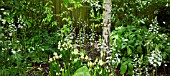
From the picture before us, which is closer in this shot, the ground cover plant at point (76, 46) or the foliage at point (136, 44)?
the ground cover plant at point (76, 46)

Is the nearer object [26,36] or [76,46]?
[76,46]

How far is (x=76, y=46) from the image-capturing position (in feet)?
17.8

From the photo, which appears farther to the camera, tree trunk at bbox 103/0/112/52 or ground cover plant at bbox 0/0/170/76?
tree trunk at bbox 103/0/112/52

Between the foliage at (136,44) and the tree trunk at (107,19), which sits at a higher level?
the tree trunk at (107,19)

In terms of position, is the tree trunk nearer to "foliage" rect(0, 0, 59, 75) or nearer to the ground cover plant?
the ground cover plant

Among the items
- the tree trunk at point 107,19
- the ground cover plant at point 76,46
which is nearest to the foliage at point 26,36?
the ground cover plant at point 76,46

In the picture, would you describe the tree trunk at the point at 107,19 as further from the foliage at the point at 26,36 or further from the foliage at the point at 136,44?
the foliage at the point at 26,36

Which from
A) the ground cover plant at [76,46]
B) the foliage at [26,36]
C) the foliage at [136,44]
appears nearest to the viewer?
the ground cover plant at [76,46]

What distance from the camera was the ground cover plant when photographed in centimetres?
380

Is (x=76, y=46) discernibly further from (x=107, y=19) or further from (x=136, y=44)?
(x=107, y=19)

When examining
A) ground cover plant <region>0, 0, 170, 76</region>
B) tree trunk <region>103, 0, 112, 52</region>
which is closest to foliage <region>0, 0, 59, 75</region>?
ground cover plant <region>0, 0, 170, 76</region>

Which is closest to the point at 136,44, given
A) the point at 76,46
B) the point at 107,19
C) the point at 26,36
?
the point at 107,19

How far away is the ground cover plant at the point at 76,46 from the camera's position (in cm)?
380

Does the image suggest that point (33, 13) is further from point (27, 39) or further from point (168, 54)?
point (168, 54)
